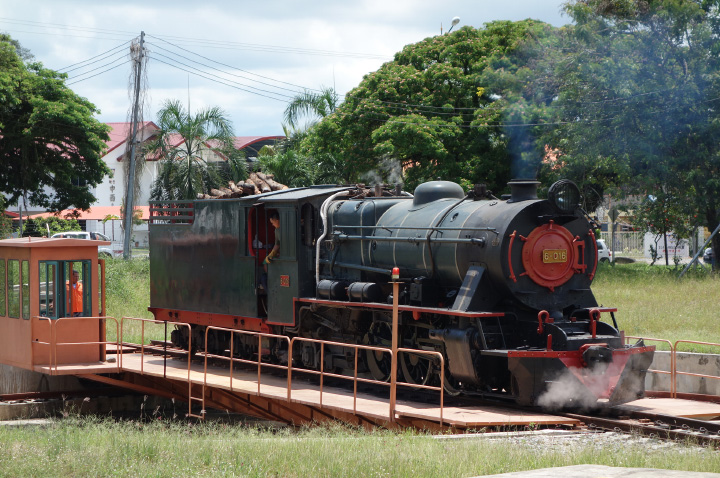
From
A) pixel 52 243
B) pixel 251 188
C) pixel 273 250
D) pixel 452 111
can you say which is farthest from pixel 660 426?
pixel 452 111

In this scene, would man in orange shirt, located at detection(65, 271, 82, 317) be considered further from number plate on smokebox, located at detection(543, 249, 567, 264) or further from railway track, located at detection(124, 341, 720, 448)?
number plate on smokebox, located at detection(543, 249, 567, 264)

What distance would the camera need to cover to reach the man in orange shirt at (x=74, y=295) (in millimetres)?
16297

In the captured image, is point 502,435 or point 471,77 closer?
point 502,435

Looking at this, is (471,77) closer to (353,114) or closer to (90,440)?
(353,114)

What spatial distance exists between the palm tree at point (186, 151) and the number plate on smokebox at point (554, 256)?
78.8ft

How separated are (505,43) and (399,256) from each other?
2411 centimetres

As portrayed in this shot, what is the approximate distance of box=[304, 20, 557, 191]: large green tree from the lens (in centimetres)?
3234

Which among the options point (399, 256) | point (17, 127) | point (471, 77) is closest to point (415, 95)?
point (471, 77)

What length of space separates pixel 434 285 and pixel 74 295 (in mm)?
7434

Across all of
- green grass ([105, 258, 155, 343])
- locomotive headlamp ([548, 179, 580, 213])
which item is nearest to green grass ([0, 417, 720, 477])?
locomotive headlamp ([548, 179, 580, 213])

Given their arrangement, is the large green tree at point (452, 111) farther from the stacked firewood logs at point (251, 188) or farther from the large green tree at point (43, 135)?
the stacked firewood logs at point (251, 188)

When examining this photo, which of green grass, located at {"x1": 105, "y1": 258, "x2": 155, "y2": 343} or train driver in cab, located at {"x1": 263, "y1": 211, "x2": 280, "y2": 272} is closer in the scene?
train driver in cab, located at {"x1": 263, "y1": 211, "x2": 280, "y2": 272}

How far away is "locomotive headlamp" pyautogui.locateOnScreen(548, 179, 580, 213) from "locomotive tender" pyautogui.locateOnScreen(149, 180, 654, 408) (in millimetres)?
18

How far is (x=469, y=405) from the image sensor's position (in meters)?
12.4
